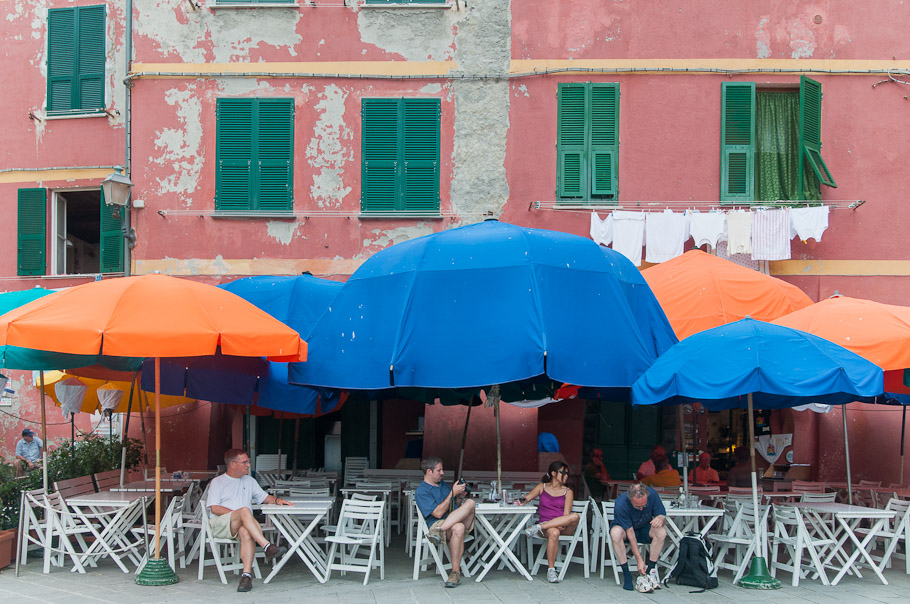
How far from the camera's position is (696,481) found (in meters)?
11.8

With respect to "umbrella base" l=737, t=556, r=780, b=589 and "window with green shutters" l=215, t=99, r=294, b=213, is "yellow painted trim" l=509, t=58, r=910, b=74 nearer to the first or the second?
"window with green shutters" l=215, t=99, r=294, b=213

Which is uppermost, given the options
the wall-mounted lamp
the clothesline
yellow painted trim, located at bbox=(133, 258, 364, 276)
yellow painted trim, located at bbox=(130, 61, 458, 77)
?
yellow painted trim, located at bbox=(130, 61, 458, 77)

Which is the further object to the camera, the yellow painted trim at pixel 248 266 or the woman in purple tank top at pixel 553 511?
the yellow painted trim at pixel 248 266

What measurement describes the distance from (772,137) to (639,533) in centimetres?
753

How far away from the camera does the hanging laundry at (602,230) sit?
13125 mm

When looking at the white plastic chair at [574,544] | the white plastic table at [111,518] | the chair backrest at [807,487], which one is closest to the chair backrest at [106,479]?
the white plastic table at [111,518]

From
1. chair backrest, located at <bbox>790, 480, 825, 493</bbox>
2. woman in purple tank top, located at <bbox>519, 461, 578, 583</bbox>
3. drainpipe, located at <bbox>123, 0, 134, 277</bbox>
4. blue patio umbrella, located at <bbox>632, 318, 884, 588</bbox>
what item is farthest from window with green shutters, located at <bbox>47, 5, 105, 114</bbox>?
chair backrest, located at <bbox>790, 480, 825, 493</bbox>

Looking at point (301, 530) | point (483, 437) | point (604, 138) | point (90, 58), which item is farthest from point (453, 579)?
point (90, 58)

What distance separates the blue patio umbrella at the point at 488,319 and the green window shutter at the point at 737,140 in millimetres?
5110

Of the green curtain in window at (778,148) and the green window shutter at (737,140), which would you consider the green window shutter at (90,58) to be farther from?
the green curtain in window at (778,148)

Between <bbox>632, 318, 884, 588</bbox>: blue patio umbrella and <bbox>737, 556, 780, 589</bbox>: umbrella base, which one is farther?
<bbox>737, 556, 780, 589</bbox>: umbrella base

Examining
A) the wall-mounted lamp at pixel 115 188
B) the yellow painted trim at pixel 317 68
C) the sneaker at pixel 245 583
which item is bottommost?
the sneaker at pixel 245 583

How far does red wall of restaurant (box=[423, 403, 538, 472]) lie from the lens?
13.0 metres

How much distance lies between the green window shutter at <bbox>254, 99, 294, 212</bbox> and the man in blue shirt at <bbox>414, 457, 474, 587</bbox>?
20.7 feet
